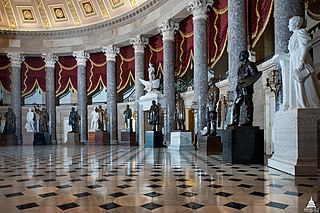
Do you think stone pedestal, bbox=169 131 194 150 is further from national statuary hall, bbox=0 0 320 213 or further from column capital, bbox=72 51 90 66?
column capital, bbox=72 51 90 66

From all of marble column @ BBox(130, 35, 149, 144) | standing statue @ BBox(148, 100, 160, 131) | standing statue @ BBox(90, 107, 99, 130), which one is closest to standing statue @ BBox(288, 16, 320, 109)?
standing statue @ BBox(148, 100, 160, 131)

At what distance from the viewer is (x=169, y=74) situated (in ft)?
53.7

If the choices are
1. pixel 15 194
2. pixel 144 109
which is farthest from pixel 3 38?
pixel 15 194

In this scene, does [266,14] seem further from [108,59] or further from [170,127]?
[108,59]

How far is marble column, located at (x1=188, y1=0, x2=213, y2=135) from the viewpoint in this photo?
13523 millimetres

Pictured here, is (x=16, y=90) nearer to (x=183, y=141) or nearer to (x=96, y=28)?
(x=96, y=28)

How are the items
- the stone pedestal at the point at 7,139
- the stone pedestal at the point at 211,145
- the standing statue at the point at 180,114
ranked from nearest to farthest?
1. the stone pedestal at the point at 211,145
2. the standing statue at the point at 180,114
3. the stone pedestal at the point at 7,139

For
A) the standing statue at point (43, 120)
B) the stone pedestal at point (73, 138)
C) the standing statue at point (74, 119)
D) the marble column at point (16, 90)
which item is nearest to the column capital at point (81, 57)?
the standing statue at point (74, 119)

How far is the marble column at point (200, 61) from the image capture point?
44.4ft

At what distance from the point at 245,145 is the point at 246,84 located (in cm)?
137

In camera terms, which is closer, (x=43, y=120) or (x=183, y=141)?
(x=183, y=141)

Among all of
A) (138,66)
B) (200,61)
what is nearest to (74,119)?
(138,66)

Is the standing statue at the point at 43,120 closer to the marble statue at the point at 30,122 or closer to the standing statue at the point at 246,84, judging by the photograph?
the marble statue at the point at 30,122

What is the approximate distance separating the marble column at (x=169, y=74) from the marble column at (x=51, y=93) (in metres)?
9.99
